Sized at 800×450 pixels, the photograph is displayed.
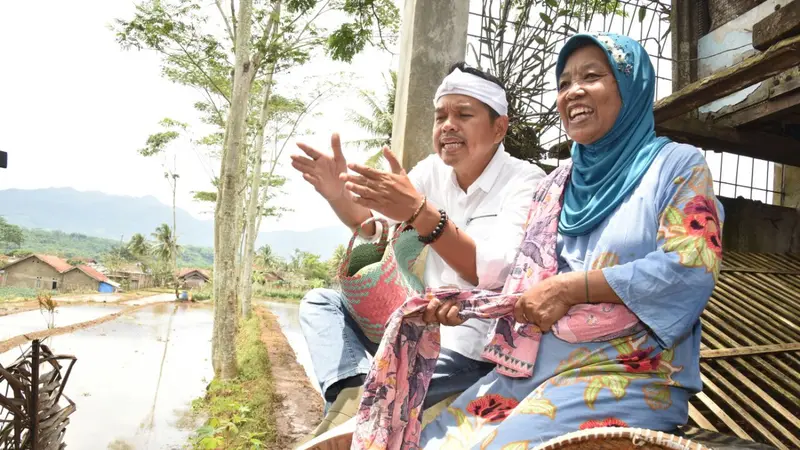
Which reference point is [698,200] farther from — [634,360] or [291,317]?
[291,317]

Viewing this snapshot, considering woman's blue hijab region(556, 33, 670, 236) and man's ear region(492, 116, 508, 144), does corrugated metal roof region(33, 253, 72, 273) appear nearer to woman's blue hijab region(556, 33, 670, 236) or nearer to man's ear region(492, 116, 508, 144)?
man's ear region(492, 116, 508, 144)

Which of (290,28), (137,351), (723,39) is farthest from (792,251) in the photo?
(137,351)

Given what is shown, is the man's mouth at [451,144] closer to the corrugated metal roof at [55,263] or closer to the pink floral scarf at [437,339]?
the pink floral scarf at [437,339]

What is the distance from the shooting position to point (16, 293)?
167 ft

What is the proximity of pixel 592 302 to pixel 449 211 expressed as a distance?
0.78 m

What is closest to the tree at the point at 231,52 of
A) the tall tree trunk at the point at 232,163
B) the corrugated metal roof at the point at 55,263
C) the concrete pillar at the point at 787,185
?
the tall tree trunk at the point at 232,163

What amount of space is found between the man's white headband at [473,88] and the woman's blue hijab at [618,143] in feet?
1.12

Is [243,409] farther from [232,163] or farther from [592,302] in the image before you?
[592,302]

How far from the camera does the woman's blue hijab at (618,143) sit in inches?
55.9

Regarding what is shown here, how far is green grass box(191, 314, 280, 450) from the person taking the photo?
30.9 feet

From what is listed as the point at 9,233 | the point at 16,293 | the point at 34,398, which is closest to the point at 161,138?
the point at 34,398

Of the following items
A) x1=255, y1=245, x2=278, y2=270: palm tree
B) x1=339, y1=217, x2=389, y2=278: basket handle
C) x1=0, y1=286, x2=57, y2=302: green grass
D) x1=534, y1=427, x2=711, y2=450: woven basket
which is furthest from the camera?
x1=255, y1=245, x2=278, y2=270: palm tree

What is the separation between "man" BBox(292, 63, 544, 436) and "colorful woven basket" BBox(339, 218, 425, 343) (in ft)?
0.21

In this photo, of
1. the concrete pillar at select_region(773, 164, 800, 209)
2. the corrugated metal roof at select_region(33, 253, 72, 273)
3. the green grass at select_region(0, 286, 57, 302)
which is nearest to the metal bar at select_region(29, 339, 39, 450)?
the concrete pillar at select_region(773, 164, 800, 209)
